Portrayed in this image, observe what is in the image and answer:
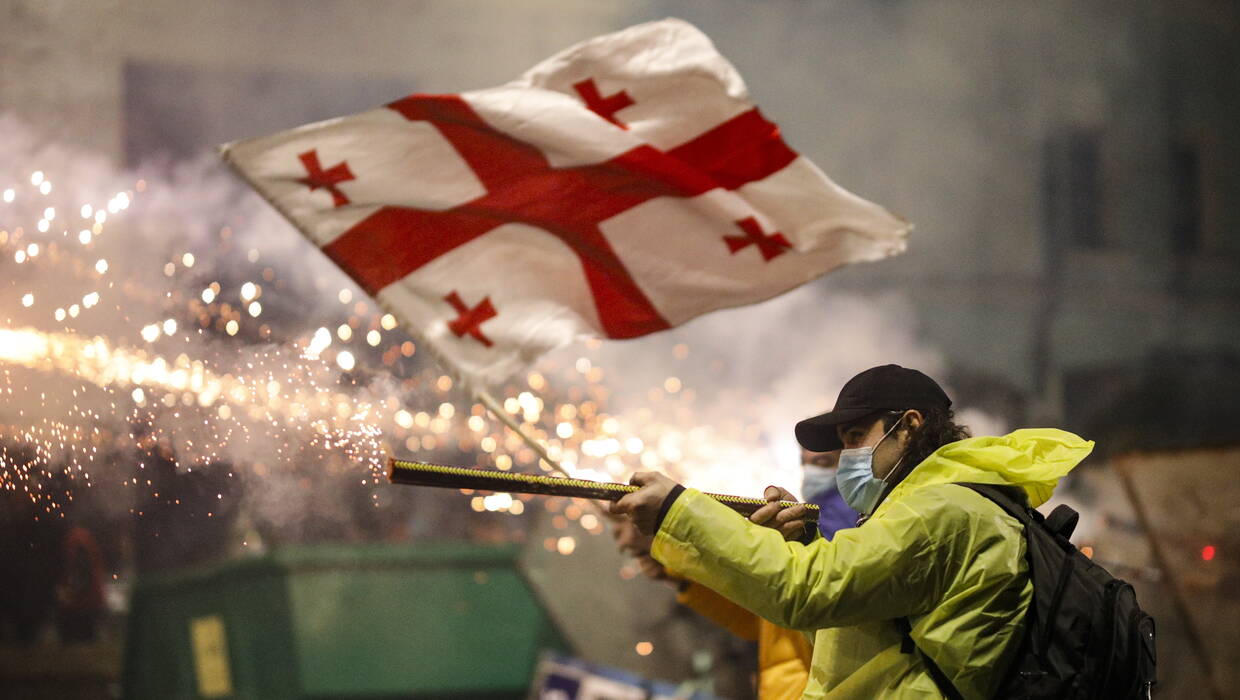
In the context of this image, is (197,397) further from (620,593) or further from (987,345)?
(987,345)

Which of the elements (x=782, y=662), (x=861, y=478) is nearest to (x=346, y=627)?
(x=782, y=662)

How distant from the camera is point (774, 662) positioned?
273 centimetres

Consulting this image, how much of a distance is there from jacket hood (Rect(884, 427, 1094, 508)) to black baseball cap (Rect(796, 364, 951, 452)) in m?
0.13

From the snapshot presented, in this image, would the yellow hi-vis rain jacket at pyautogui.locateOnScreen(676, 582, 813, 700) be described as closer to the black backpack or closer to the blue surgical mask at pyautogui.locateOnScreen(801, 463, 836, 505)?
the blue surgical mask at pyautogui.locateOnScreen(801, 463, 836, 505)

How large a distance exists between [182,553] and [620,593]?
9.62 ft

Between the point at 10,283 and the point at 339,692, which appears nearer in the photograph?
the point at 10,283

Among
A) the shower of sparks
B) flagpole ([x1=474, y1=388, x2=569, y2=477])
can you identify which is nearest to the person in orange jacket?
flagpole ([x1=474, y1=388, x2=569, y2=477])

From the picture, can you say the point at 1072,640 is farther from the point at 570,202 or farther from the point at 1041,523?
the point at 570,202

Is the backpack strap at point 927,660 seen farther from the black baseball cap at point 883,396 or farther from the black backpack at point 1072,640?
the black baseball cap at point 883,396

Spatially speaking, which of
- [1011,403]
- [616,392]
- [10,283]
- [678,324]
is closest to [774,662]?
[678,324]

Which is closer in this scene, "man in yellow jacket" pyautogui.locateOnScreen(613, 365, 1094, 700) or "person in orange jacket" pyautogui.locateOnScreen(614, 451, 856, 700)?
"man in yellow jacket" pyautogui.locateOnScreen(613, 365, 1094, 700)

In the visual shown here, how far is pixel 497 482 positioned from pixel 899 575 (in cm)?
74

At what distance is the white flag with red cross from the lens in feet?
9.72

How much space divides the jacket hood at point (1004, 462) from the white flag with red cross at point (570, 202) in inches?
50.6
